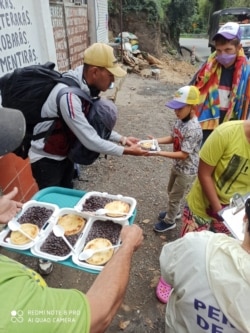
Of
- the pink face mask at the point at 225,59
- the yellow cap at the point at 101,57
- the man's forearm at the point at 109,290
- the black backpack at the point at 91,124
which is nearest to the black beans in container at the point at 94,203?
the man's forearm at the point at 109,290

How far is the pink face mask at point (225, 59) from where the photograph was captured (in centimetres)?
291

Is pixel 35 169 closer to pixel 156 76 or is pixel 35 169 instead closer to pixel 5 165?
pixel 5 165

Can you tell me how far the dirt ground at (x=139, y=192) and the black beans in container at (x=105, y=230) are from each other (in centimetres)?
118

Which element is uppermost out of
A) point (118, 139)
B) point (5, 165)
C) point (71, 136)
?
point (71, 136)

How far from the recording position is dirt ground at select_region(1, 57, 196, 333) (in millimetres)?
2418

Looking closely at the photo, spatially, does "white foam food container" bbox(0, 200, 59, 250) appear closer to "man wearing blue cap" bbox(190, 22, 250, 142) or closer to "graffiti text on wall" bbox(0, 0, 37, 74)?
"graffiti text on wall" bbox(0, 0, 37, 74)

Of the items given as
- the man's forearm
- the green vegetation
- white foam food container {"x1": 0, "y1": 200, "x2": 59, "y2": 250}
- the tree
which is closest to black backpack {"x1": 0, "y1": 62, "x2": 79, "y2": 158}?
white foam food container {"x1": 0, "y1": 200, "x2": 59, "y2": 250}

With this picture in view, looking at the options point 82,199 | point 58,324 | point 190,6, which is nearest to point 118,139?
point 82,199

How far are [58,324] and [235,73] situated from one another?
2987mm

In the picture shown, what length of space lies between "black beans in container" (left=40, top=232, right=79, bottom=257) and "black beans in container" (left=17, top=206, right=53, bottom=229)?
128mm

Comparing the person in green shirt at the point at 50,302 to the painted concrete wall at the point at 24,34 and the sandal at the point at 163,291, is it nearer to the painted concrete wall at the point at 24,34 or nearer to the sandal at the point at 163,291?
the sandal at the point at 163,291

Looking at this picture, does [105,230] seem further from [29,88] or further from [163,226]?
[163,226]

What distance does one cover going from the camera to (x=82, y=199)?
1780 millimetres

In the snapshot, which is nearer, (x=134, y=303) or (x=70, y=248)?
(x=70, y=248)
